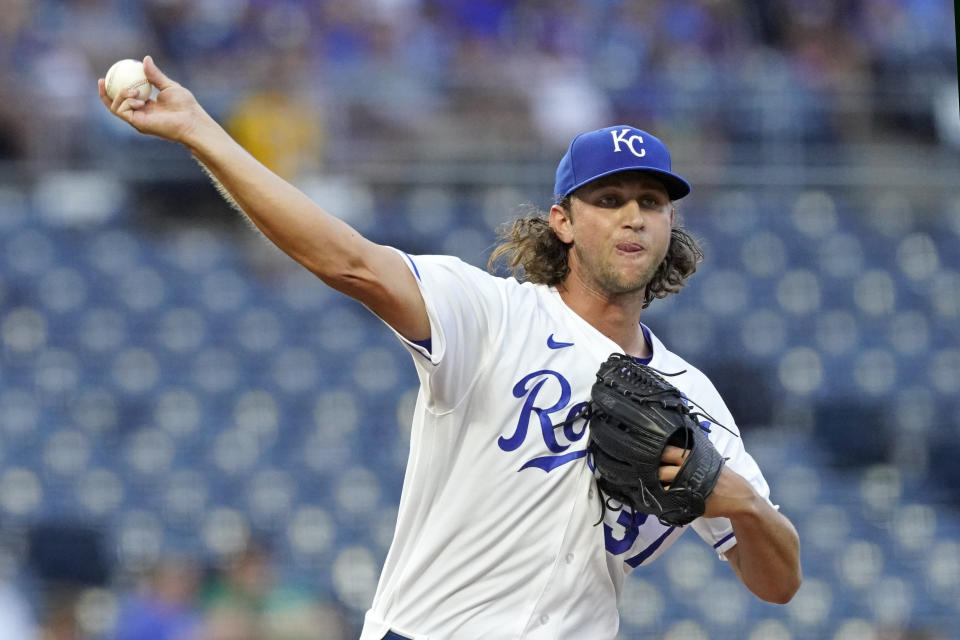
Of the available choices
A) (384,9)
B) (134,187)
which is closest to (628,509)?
(134,187)

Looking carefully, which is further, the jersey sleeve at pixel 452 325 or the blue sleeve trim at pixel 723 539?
the blue sleeve trim at pixel 723 539

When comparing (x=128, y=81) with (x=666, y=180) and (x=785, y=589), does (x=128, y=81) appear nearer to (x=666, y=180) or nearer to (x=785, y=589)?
(x=666, y=180)

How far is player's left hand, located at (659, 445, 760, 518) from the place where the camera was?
2.81 meters

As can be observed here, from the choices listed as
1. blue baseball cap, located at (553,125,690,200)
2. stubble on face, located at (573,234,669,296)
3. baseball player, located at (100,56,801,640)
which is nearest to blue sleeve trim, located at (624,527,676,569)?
baseball player, located at (100,56,801,640)

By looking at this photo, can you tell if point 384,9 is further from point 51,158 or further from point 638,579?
point 638,579

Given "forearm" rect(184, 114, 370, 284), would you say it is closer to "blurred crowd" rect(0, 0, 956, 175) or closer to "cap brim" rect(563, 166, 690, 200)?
"cap brim" rect(563, 166, 690, 200)

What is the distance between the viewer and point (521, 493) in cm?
287

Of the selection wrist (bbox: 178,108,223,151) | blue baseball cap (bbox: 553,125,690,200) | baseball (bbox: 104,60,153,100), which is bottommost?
wrist (bbox: 178,108,223,151)

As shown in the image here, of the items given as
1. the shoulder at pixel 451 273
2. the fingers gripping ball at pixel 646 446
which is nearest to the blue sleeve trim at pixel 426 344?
the shoulder at pixel 451 273

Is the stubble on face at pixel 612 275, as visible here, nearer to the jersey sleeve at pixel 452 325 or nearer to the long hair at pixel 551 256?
the long hair at pixel 551 256

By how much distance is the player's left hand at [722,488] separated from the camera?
2.81 m

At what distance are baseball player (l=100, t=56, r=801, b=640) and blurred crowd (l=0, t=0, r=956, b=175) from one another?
17.1ft

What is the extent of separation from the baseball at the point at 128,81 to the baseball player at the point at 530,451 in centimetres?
50

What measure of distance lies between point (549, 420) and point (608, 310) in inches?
14.5
